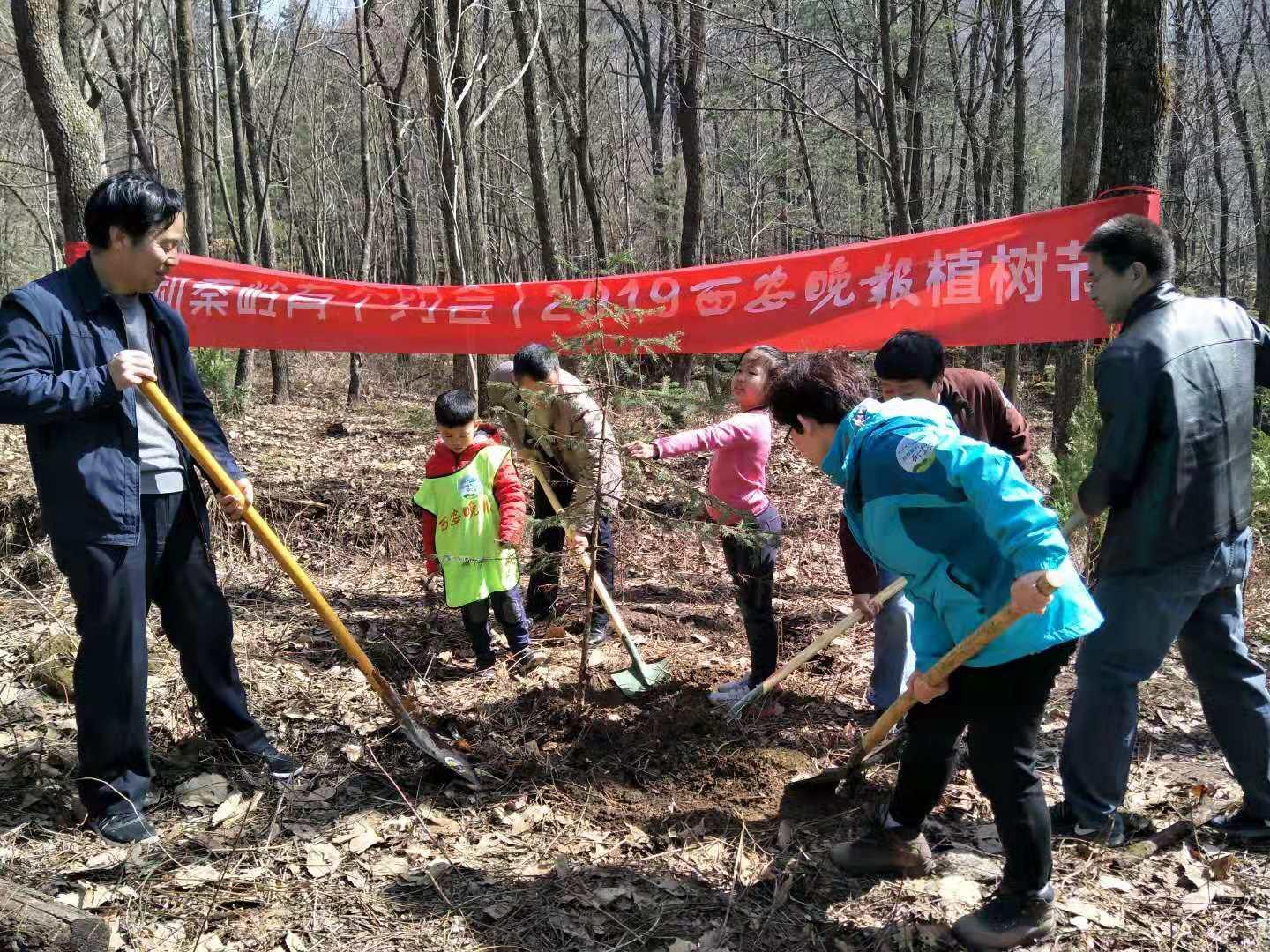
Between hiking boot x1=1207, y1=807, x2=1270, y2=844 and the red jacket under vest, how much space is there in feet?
9.86

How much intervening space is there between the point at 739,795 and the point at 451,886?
112 centimetres

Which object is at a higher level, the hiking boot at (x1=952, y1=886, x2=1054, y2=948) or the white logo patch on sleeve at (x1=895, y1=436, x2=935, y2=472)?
the white logo patch on sleeve at (x1=895, y1=436, x2=935, y2=472)

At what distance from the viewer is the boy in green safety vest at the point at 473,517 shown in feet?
14.2

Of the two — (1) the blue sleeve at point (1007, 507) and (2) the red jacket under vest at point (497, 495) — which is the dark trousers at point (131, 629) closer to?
(2) the red jacket under vest at point (497, 495)

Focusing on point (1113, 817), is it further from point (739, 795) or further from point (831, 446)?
point (831, 446)

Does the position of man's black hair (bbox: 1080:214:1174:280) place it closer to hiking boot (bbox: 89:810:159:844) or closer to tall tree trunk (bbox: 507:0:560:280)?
hiking boot (bbox: 89:810:159:844)

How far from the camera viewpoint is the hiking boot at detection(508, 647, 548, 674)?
14.6 feet

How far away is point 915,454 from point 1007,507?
0.25 metres

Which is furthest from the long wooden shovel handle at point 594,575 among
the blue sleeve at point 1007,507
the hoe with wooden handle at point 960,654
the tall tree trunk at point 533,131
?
the tall tree trunk at point 533,131

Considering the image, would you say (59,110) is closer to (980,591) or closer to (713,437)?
(713,437)

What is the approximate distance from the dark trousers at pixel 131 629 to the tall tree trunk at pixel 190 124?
365 inches

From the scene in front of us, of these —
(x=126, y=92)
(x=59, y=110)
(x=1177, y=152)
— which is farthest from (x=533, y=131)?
(x=1177, y=152)

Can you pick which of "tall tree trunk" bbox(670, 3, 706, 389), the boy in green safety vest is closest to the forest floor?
the boy in green safety vest

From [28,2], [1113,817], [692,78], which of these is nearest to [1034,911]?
[1113,817]
